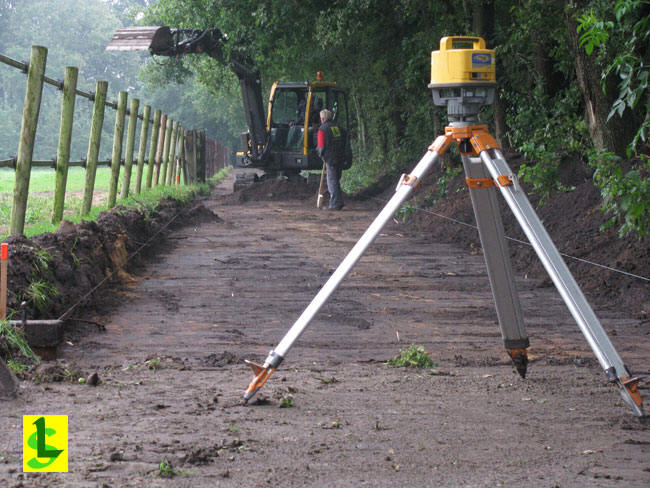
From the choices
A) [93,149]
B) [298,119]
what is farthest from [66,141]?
[298,119]

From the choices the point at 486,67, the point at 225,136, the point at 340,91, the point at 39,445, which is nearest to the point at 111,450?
the point at 39,445

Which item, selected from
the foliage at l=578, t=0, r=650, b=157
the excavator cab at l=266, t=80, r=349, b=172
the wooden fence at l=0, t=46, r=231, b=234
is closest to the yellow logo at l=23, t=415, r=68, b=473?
the foliage at l=578, t=0, r=650, b=157

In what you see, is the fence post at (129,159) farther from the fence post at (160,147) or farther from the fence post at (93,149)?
the fence post at (160,147)

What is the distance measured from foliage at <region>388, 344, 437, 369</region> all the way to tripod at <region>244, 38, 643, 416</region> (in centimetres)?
87

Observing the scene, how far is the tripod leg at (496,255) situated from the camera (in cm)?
459

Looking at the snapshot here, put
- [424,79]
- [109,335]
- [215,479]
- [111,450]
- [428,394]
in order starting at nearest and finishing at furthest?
[215,479]
[111,450]
[428,394]
[109,335]
[424,79]

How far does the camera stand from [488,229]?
184 inches

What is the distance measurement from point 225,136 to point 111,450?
3453 inches

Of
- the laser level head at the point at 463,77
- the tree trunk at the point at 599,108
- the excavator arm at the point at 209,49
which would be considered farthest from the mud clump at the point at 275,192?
the laser level head at the point at 463,77

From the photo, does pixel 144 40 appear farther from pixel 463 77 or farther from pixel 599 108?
pixel 463 77

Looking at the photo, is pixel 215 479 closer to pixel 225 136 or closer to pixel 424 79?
pixel 424 79

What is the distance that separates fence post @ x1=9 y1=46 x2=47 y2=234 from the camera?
352 inches

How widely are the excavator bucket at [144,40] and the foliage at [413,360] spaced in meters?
17.3

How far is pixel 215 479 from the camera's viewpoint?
347cm
